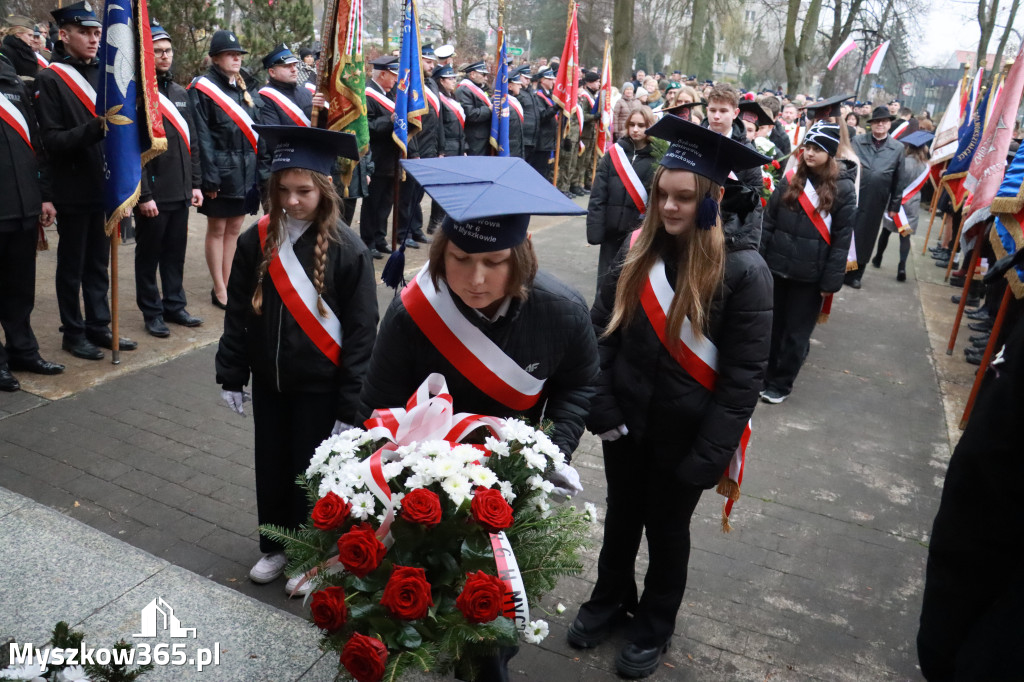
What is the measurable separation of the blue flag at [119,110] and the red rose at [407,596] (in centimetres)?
485

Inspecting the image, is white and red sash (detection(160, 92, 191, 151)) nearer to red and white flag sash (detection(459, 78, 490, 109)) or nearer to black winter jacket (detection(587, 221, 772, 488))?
black winter jacket (detection(587, 221, 772, 488))

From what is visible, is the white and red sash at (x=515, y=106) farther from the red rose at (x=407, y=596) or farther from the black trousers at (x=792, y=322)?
the red rose at (x=407, y=596)

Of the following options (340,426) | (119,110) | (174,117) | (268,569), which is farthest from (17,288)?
(340,426)

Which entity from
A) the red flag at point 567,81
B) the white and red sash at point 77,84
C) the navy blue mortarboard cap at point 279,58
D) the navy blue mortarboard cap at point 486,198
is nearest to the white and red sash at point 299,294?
the navy blue mortarboard cap at point 486,198

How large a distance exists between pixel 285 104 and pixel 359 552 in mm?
7128

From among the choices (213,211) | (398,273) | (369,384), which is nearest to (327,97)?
(213,211)

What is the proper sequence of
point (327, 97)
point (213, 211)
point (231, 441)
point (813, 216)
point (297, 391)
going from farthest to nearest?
1. point (213, 211)
2. point (813, 216)
3. point (327, 97)
4. point (231, 441)
5. point (297, 391)

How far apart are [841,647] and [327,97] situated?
15.1 ft

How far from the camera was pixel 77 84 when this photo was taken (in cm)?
585

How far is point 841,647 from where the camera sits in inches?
144

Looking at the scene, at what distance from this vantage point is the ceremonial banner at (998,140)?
22.2 ft

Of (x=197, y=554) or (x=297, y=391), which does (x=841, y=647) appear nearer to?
(x=297, y=391)

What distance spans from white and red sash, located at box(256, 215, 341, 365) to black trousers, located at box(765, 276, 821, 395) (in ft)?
14.0

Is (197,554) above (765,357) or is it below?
below
